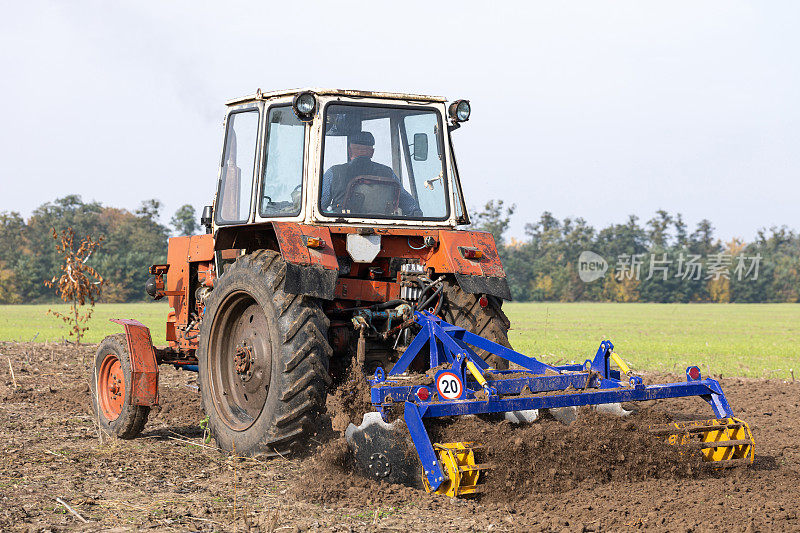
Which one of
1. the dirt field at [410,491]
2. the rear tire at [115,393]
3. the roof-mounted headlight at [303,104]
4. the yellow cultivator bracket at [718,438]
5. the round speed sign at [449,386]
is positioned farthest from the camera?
the rear tire at [115,393]

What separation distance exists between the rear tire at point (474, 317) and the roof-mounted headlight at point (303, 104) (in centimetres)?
166

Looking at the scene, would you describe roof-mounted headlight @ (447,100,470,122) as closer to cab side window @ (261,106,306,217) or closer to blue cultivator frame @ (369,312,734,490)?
cab side window @ (261,106,306,217)

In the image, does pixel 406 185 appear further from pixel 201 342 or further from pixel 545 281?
pixel 545 281

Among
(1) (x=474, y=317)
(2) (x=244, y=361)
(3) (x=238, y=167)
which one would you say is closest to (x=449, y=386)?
(1) (x=474, y=317)

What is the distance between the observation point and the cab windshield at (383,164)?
244 inches

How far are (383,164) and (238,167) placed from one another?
1.32 m

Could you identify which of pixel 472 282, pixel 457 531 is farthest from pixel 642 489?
pixel 472 282

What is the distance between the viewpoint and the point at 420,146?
6770 millimetres

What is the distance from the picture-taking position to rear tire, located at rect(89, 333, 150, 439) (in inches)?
264

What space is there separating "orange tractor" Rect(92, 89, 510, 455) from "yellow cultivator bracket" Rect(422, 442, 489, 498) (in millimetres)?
1213

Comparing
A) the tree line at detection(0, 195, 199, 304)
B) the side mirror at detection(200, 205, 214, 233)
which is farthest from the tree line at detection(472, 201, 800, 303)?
the side mirror at detection(200, 205, 214, 233)

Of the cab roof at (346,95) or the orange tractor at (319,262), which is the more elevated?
the cab roof at (346,95)

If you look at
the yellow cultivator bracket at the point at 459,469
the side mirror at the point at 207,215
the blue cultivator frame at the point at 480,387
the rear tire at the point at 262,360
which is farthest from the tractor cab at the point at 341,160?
the yellow cultivator bracket at the point at 459,469

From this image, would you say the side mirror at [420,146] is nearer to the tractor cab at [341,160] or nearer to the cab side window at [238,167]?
the tractor cab at [341,160]
